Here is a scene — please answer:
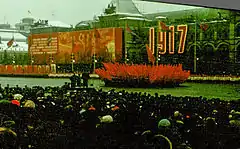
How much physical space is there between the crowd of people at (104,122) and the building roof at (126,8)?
0.42 m

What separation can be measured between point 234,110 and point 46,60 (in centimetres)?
100

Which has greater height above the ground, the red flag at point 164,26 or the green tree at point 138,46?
the red flag at point 164,26

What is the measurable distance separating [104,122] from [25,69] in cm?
62

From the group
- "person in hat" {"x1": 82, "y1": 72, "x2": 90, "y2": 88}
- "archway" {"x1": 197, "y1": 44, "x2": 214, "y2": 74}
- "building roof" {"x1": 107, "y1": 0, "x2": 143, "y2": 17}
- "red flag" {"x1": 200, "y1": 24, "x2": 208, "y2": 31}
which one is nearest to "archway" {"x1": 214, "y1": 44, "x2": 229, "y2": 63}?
"archway" {"x1": 197, "y1": 44, "x2": 214, "y2": 74}

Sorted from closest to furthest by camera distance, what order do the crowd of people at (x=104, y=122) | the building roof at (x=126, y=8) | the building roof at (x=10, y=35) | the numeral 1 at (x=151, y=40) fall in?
the crowd of people at (x=104, y=122) < the building roof at (x=10, y=35) < the building roof at (x=126, y=8) < the numeral 1 at (x=151, y=40)

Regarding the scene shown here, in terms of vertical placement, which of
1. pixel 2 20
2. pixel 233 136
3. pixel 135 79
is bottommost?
pixel 233 136

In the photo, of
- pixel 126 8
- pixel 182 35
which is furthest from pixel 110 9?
pixel 182 35

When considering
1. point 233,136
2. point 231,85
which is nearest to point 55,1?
point 233,136

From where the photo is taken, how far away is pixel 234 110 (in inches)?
96.5

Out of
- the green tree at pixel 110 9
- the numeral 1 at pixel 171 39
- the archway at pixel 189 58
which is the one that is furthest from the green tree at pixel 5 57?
the archway at pixel 189 58

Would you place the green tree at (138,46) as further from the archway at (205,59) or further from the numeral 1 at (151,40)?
the archway at (205,59)

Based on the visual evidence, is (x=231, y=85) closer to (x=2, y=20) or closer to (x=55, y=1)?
(x=55, y=1)

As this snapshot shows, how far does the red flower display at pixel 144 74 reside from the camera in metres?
2.45

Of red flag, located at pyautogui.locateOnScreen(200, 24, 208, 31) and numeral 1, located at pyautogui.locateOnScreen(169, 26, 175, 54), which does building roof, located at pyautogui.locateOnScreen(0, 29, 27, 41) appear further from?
red flag, located at pyautogui.locateOnScreen(200, 24, 208, 31)
